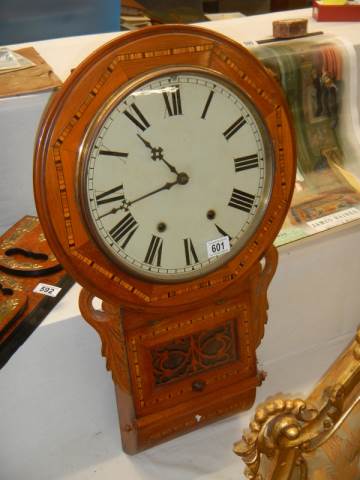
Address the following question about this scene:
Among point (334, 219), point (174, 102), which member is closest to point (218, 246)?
point (174, 102)

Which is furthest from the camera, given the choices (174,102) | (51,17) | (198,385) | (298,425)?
(51,17)

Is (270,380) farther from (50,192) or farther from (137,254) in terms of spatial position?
(50,192)

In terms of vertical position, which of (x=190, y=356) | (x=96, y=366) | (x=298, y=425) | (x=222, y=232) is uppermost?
(x=222, y=232)

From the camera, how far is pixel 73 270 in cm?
84

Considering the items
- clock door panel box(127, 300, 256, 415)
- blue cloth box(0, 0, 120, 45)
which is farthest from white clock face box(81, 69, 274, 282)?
blue cloth box(0, 0, 120, 45)

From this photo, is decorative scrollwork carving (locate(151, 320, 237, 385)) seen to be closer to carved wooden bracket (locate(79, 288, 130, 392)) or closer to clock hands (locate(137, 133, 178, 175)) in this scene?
carved wooden bracket (locate(79, 288, 130, 392))

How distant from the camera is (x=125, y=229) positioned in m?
0.85

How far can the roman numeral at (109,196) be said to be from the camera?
0.81m

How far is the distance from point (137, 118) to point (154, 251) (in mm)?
201

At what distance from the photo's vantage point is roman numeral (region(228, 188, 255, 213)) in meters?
0.92

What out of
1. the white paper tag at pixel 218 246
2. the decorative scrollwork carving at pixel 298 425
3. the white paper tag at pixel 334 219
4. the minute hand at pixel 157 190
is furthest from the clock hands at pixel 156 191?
the white paper tag at pixel 334 219

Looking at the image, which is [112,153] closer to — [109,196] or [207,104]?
[109,196]

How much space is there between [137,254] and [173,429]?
38 cm

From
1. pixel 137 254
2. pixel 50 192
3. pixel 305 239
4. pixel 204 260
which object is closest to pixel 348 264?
pixel 305 239
